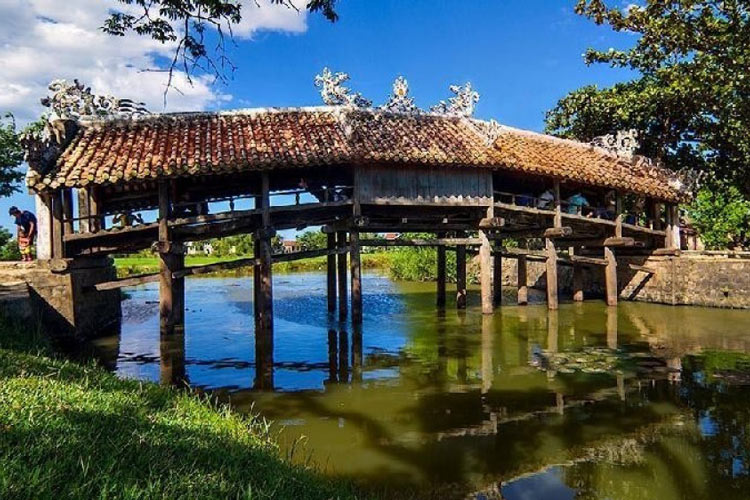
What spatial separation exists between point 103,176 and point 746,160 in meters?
22.1

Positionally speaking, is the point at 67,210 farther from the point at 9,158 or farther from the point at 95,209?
the point at 9,158

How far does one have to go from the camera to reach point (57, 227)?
11680 millimetres

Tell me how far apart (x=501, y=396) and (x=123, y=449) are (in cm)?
537

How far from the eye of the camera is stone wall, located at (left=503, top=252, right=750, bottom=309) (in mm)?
16406

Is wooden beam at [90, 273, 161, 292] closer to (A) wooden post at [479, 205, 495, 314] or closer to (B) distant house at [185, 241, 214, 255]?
(A) wooden post at [479, 205, 495, 314]

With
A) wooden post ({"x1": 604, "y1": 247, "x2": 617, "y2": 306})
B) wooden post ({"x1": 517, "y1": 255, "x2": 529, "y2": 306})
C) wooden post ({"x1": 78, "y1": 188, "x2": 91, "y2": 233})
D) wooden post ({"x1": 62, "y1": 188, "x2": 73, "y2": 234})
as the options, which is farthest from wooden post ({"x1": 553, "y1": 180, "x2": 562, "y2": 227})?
wooden post ({"x1": 62, "y1": 188, "x2": 73, "y2": 234})

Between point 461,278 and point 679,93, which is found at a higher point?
point 679,93

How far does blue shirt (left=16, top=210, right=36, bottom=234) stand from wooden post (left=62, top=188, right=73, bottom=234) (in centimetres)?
149

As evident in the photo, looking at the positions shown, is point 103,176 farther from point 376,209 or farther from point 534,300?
point 534,300

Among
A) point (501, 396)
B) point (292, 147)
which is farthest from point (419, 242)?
point (501, 396)

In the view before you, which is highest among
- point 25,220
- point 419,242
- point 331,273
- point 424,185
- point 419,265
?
point 424,185

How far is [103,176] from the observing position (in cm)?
1109

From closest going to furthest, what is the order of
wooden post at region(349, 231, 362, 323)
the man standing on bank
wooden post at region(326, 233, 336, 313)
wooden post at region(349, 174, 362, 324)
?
the man standing on bank, wooden post at region(349, 174, 362, 324), wooden post at region(349, 231, 362, 323), wooden post at region(326, 233, 336, 313)

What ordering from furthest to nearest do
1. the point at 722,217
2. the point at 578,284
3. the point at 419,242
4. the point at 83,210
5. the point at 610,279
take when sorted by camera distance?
the point at 722,217 → the point at 578,284 → the point at 610,279 → the point at 419,242 → the point at 83,210
